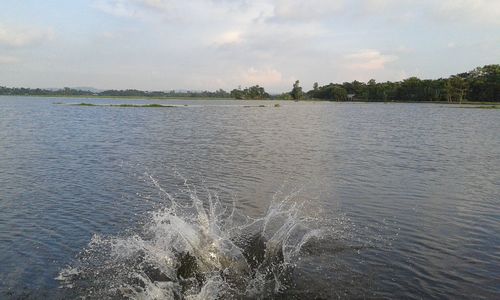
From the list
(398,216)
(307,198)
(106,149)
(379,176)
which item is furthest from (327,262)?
(106,149)

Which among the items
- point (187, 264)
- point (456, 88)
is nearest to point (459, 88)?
point (456, 88)

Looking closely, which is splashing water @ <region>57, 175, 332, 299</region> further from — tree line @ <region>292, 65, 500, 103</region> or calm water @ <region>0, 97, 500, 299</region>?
tree line @ <region>292, 65, 500, 103</region>

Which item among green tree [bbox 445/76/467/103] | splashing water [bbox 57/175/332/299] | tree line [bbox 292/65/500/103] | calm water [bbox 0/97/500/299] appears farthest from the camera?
green tree [bbox 445/76/467/103]

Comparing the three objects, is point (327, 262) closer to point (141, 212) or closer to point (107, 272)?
point (107, 272)

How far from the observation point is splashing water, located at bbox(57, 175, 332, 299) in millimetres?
10188

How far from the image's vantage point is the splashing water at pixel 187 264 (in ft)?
33.4

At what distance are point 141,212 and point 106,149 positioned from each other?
19.2m

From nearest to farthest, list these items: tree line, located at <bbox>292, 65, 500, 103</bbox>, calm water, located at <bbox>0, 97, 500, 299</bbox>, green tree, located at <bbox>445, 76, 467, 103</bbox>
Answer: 1. calm water, located at <bbox>0, 97, 500, 299</bbox>
2. tree line, located at <bbox>292, 65, 500, 103</bbox>
3. green tree, located at <bbox>445, 76, 467, 103</bbox>

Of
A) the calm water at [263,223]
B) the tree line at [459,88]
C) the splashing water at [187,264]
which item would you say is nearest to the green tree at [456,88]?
the tree line at [459,88]

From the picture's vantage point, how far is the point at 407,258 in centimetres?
1195

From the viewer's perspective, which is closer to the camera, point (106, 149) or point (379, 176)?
point (379, 176)

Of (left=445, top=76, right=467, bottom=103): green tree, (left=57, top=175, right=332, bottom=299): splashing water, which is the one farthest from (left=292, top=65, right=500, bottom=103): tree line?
(left=57, top=175, right=332, bottom=299): splashing water

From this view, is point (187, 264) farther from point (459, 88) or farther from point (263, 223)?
point (459, 88)

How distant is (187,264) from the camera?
36.4 feet
